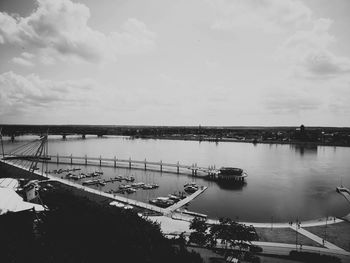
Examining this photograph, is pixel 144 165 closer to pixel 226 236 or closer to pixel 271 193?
pixel 271 193

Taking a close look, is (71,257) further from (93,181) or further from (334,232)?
(93,181)

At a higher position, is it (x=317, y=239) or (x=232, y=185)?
(x=317, y=239)

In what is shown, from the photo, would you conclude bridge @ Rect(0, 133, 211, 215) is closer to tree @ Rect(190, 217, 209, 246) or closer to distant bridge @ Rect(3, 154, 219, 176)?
distant bridge @ Rect(3, 154, 219, 176)

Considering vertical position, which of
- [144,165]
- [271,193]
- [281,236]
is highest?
→ [144,165]

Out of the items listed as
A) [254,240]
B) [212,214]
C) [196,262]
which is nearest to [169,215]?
[212,214]

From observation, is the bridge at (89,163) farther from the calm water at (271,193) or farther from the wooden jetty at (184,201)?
the calm water at (271,193)

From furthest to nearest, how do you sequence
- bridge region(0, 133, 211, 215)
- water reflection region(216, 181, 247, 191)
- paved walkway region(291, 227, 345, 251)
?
water reflection region(216, 181, 247, 191), bridge region(0, 133, 211, 215), paved walkway region(291, 227, 345, 251)

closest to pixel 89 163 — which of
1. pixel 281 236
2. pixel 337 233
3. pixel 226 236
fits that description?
pixel 281 236

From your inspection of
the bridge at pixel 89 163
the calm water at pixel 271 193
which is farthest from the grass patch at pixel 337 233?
the bridge at pixel 89 163

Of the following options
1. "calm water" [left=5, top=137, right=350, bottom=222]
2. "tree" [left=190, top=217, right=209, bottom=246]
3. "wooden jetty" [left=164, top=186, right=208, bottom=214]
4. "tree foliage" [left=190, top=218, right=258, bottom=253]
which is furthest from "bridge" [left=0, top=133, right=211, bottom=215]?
"tree foliage" [left=190, top=218, right=258, bottom=253]
